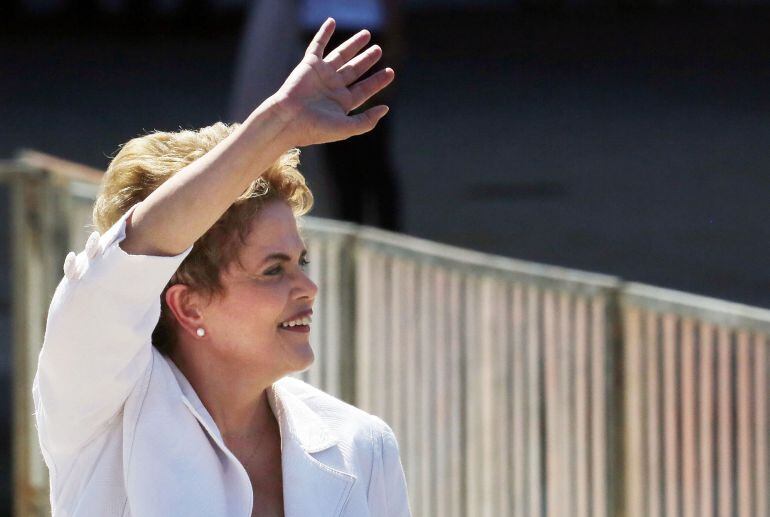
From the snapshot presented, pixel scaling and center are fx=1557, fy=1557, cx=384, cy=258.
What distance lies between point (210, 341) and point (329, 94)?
503 mm

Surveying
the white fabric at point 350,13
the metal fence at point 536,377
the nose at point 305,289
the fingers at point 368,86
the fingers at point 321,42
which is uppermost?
the white fabric at point 350,13

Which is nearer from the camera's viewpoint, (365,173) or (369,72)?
(369,72)

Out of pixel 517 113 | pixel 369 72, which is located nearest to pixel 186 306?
pixel 369 72

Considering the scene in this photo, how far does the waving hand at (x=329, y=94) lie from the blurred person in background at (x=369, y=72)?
377 cm

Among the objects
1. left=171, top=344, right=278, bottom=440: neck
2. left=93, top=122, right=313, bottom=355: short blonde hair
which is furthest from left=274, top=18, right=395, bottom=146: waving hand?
left=171, top=344, right=278, bottom=440: neck

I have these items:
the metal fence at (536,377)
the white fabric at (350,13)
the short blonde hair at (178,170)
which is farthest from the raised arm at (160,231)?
the white fabric at (350,13)

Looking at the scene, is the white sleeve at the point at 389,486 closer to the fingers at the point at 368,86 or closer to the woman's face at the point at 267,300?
the woman's face at the point at 267,300

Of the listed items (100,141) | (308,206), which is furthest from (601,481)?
(100,141)

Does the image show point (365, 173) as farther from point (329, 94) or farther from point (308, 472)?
point (329, 94)

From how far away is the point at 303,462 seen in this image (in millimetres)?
2518

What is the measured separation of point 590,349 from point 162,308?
1.72 m

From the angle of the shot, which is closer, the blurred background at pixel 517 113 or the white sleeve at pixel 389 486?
the white sleeve at pixel 389 486

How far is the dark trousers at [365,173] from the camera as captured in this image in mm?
6672

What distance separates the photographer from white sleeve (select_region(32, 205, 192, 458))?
2240 mm
